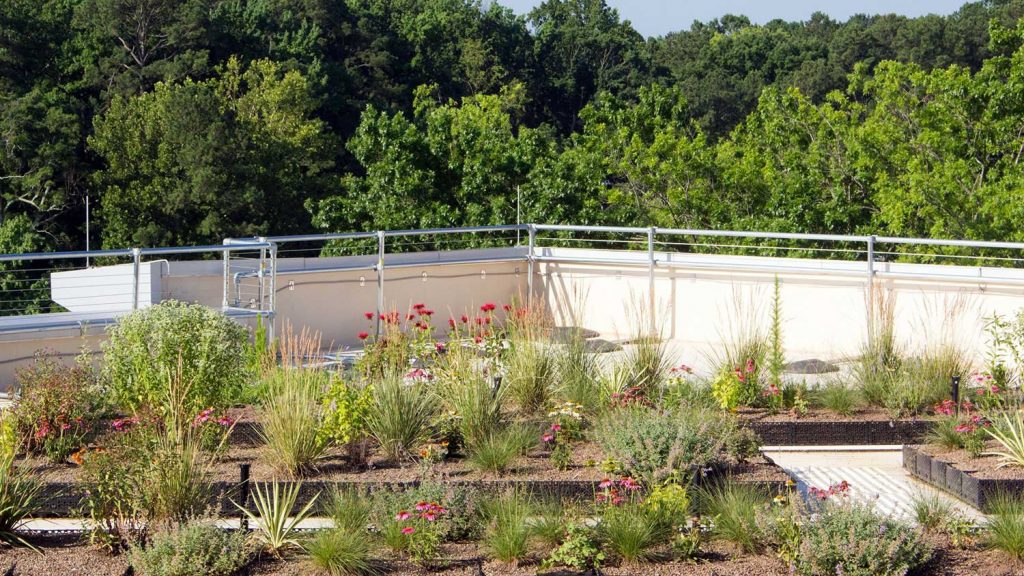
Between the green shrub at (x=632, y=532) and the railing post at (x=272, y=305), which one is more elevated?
the railing post at (x=272, y=305)

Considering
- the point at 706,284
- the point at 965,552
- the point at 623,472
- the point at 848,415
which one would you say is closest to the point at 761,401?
the point at 848,415

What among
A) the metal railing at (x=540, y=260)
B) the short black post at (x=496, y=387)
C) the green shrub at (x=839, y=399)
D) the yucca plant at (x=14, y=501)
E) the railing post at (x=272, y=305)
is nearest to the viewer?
the yucca plant at (x=14, y=501)

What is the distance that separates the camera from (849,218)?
67.6 feet

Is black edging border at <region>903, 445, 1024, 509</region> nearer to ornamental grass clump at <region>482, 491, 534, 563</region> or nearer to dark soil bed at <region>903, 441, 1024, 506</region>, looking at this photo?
dark soil bed at <region>903, 441, 1024, 506</region>

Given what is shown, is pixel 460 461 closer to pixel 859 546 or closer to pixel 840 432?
pixel 859 546

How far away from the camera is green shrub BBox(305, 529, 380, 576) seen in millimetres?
4898

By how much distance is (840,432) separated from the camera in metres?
7.83

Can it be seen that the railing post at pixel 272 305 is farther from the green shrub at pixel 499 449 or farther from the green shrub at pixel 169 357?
the green shrub at pixel 499 449

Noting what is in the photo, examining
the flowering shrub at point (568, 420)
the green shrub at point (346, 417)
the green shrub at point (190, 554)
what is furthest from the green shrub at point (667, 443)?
the green shrub at point (190, 554)

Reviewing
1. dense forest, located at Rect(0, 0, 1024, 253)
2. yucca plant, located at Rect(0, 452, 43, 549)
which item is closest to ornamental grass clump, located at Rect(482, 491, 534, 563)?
yucca plant, located at Rect(0, 452, 43, 549)

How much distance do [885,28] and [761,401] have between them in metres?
54.6

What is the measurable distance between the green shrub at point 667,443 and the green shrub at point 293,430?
1.61 m

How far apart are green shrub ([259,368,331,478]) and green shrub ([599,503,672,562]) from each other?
1802 millimetres

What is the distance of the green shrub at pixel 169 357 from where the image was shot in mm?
A: 6848
